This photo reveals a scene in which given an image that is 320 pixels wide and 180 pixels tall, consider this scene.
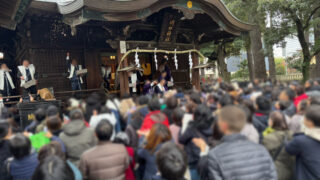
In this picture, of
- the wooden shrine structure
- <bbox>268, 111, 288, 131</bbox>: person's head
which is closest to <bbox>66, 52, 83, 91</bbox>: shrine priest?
the wooden shrine structure

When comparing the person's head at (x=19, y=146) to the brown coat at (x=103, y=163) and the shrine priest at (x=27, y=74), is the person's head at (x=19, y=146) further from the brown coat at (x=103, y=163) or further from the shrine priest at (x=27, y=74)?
the shrine priest at (x=27, y=74)

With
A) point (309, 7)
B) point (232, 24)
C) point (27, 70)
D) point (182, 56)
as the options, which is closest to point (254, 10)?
point (309, 7)

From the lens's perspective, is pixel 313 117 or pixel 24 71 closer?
pixel 313 117

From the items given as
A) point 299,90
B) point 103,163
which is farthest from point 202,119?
point 299,90

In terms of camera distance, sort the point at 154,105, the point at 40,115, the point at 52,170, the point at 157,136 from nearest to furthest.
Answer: the point at 52,170, the point at 157,136, the point at 154,105, the point at 40,115

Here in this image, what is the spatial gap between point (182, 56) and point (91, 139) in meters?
9.66

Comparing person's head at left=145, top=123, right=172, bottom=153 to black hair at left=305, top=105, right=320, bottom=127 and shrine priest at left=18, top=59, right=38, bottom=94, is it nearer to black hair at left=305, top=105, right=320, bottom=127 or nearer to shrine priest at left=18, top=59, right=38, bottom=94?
black hair at left=305, top=105, right=320, bottom=127

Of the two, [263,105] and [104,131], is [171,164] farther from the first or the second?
[263,105]

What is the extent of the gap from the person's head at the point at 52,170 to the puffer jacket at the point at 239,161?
152cm

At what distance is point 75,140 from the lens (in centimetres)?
349

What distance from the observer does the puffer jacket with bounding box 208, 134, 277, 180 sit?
2230mm

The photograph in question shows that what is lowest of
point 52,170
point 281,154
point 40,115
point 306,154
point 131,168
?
point 131,168

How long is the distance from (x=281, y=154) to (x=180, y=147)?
1.50m

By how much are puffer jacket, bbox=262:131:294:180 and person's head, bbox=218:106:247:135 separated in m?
1.16
